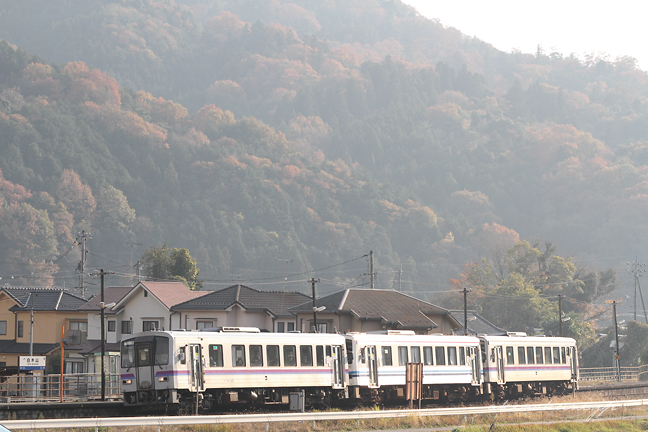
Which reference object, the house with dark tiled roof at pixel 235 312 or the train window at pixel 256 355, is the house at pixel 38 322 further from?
the train window at pixel 256 355

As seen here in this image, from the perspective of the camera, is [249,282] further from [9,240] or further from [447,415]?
[447,415]

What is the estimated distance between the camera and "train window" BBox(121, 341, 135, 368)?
2572 centimetres

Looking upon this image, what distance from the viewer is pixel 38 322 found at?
56812 mm

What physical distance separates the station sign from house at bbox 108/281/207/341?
19917mm

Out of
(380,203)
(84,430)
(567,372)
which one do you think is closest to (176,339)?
(84,430)

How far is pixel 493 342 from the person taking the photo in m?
35.5

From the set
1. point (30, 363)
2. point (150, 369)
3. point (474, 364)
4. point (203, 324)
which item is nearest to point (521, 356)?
point (474, 364)

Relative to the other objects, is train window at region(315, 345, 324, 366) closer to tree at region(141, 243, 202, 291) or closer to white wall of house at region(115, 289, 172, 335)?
white wall of house at region(115, 289, 172, 335)

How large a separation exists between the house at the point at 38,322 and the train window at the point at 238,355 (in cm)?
3217

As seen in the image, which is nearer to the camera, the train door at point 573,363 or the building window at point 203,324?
the train door at point 573,363

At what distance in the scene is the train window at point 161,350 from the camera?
2467cm

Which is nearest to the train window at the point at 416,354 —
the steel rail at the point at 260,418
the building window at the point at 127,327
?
the steel rail at the point at 260,418

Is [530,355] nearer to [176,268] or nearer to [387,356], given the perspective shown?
[387,356]

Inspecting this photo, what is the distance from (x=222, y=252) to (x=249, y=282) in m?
9.03
